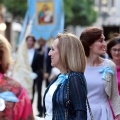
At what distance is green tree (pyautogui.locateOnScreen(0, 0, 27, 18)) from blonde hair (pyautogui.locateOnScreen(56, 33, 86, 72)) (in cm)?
3046

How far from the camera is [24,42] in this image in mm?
10062

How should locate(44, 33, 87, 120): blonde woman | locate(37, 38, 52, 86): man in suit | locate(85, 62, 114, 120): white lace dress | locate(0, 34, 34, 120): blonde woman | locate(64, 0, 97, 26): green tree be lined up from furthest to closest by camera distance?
locate(64, 0, 97, 26): green tree, locate(37, 38, 52, 86): man in suit, locate(85, 62, 114, 120): white lace dress, locate(0, 34, 34, 120): blonde woman, locate(44, 33, 87, 120): blonde woman

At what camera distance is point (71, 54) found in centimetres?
370

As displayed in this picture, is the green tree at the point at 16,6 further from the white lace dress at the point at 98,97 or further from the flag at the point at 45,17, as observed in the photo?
the white lace dress at the point at 98,97

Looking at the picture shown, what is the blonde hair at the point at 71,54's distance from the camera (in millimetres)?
3686

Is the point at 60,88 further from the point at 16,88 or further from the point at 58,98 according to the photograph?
the point at 16,88

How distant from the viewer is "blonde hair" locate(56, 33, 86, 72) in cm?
369

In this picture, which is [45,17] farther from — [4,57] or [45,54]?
[4,57]

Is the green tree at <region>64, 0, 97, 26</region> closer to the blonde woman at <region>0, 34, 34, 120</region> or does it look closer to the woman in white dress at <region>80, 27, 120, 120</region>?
the woman in white dress at <region>80, 27, 120, 120</region>

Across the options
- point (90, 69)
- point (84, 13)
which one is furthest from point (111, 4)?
point (90, 69)

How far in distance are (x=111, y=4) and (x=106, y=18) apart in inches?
275

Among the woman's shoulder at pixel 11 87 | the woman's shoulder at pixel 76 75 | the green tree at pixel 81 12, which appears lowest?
the green tree at pixel 81 12

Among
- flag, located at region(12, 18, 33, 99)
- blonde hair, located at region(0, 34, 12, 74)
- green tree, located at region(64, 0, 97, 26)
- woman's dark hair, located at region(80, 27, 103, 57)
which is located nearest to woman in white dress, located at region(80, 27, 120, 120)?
woman's dark hair, located at region(80, 27, 103, 57)

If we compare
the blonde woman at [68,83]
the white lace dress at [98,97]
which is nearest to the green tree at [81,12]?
the white lace dress at [98,97]
